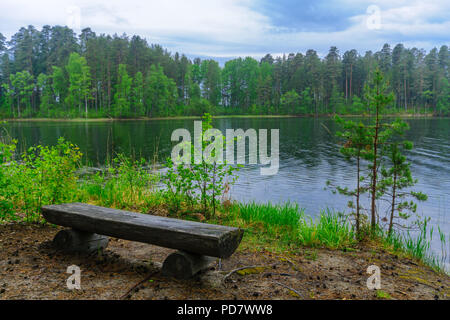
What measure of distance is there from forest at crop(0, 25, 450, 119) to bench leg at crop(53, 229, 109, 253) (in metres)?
65.8

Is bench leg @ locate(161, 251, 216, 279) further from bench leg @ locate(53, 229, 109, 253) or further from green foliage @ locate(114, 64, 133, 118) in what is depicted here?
green foliage @ locate(114, 64, 133, 118)

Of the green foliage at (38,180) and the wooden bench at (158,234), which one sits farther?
the green foliage at (38,180)

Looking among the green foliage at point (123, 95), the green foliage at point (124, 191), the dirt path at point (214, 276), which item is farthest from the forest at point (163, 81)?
the dirt path at point (214, 276)

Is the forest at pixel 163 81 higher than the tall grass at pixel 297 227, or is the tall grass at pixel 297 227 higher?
the forest at pixel 163 81

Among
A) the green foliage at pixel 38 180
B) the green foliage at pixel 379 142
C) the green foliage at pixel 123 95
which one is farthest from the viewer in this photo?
the green foliage at pixel 123 95

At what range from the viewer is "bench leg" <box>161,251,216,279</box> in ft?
12.1

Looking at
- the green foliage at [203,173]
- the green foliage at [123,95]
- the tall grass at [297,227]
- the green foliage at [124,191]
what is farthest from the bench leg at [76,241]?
the green foliage at [123,95]

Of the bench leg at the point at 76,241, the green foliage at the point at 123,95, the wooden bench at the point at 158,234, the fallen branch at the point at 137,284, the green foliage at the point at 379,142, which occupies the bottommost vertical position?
the fallen branch at the point at 137,284

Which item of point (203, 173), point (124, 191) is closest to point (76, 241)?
point (203, 173)

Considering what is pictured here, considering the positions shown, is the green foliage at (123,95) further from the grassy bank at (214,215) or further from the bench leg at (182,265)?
the bench leg at (182,265)

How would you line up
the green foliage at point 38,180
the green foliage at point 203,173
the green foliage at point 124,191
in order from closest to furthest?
the green foliage at point 38,180 < the green foliage at point 203,173 < the green foliage at point 124,191

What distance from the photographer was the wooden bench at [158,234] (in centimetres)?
354

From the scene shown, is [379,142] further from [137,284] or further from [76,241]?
[76,241]

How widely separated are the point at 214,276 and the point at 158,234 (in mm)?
844
